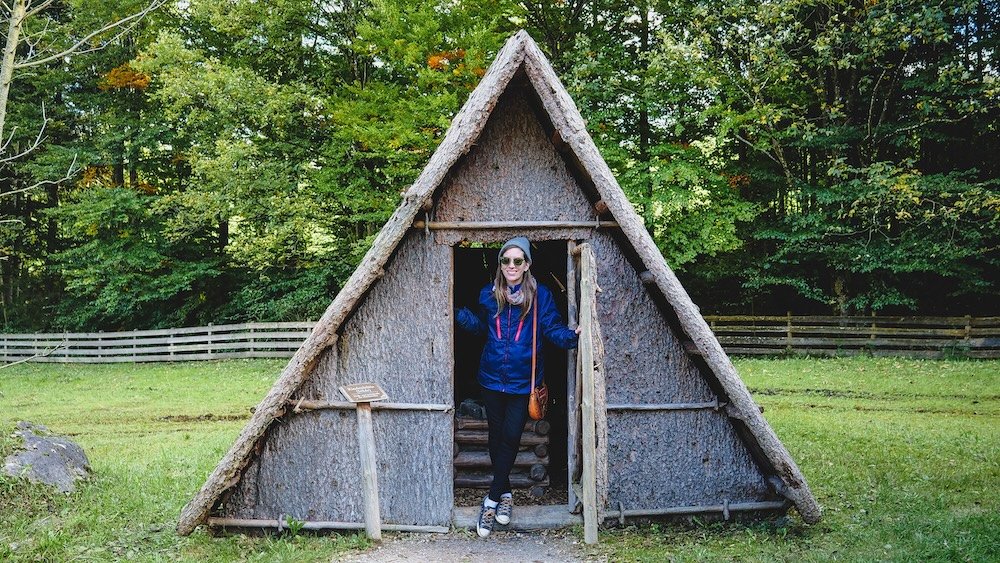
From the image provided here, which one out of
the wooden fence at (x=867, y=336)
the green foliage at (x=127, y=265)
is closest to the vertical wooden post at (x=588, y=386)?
the wooden fence at (x=867, y=336)

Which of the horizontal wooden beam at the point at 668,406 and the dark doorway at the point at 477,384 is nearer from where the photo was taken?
the horizontal wooden beam at the point at 668,406

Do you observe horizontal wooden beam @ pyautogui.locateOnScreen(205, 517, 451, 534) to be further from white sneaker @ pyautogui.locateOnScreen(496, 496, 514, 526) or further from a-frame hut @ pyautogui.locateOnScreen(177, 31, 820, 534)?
white sneaker @ pyautogui.locateOnScreen(496, 496, 514, 526)

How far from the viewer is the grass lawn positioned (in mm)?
5574

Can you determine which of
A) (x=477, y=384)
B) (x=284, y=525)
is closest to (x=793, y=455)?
(x=477, y=384)

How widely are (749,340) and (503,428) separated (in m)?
15.9

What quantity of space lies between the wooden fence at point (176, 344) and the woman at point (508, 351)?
16.4m

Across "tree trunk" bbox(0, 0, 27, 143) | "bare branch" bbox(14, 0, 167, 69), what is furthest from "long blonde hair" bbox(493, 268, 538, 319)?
"tree trunk" bbox(0, 0, 27, 143)

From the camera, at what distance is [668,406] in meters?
6.04

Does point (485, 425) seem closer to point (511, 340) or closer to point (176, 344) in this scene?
point (511, 340)

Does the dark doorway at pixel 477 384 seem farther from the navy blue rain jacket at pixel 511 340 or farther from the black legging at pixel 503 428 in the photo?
the black legging at pixel 503 428

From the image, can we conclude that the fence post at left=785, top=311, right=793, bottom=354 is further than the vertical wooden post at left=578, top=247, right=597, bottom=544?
Yes

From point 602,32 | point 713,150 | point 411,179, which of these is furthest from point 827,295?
point 411,179

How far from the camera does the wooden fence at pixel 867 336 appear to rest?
18109mm

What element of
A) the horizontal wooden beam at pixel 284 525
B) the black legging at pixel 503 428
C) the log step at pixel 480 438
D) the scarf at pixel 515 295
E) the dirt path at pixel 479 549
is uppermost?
the scarf at pixel 515 295
